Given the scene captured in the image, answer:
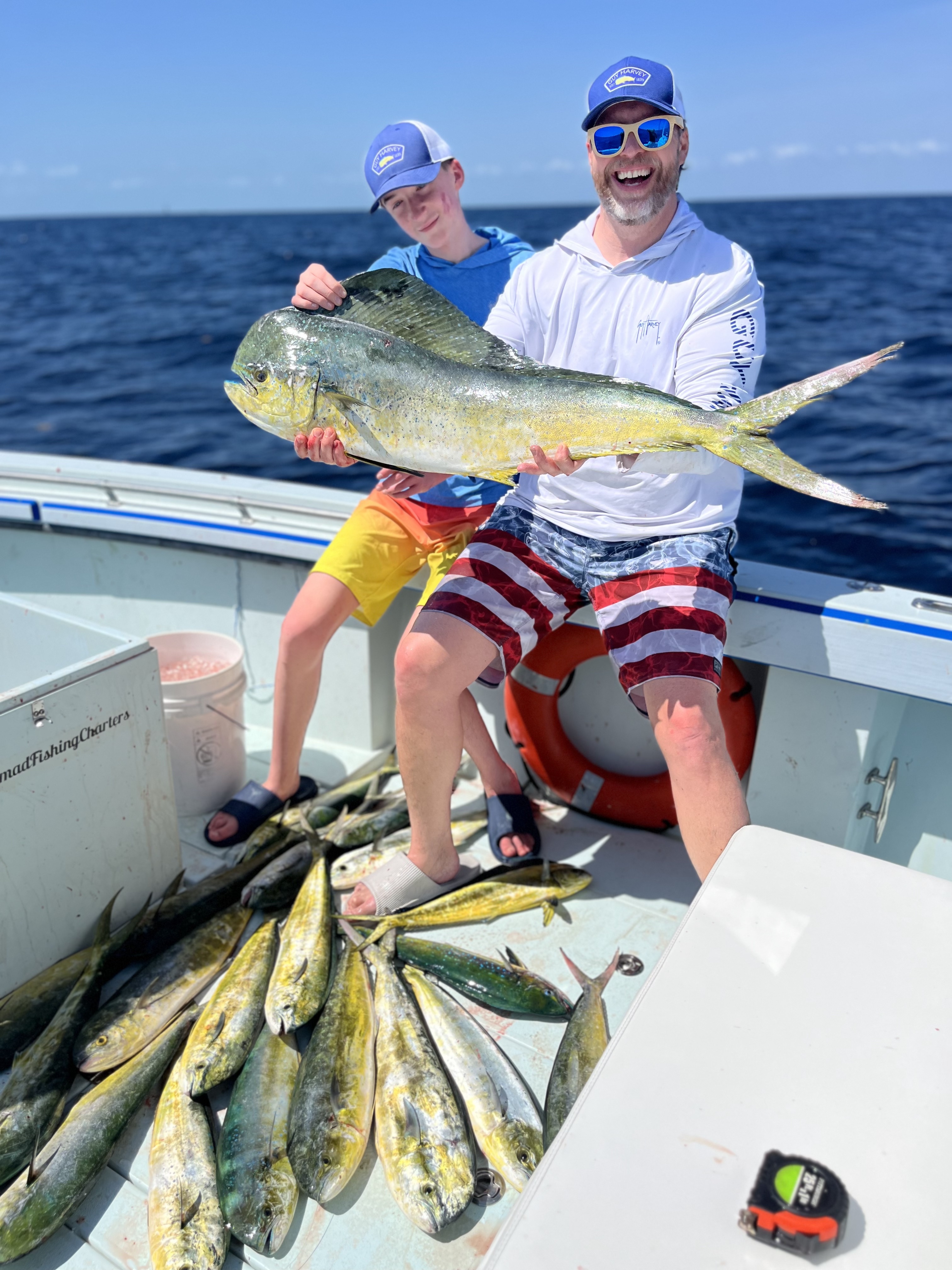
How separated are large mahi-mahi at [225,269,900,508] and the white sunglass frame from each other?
1.90 ft

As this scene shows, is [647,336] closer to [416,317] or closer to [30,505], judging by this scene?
[416,317]

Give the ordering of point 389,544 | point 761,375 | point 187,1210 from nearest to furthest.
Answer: point 187,1210, point 389,544, point 761,375

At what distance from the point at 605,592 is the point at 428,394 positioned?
2.34 feet

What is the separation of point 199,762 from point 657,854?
5.23 feet

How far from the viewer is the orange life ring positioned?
3.07 m

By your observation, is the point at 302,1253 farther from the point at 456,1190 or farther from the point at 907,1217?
the point at 907,1217

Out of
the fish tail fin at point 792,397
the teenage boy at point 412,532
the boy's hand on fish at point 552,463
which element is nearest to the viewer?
the fish tail fin at point 792,397

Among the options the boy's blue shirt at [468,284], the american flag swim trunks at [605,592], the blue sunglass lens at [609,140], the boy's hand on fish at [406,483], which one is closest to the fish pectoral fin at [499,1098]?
the american flag swim trunks at [605,592]

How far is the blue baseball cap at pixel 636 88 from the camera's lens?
7.60 feet

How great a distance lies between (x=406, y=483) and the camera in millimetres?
2762

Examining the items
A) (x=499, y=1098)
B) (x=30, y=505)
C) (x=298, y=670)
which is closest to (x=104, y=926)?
(x=298, y=670)

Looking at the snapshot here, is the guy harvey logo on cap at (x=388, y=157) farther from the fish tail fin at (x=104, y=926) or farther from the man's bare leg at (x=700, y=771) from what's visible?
the fish tail fin at (x=104, y=926)

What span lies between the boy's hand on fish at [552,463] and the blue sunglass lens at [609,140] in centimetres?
83

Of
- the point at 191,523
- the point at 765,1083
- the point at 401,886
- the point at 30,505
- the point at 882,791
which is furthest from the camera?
the point at 30,505
